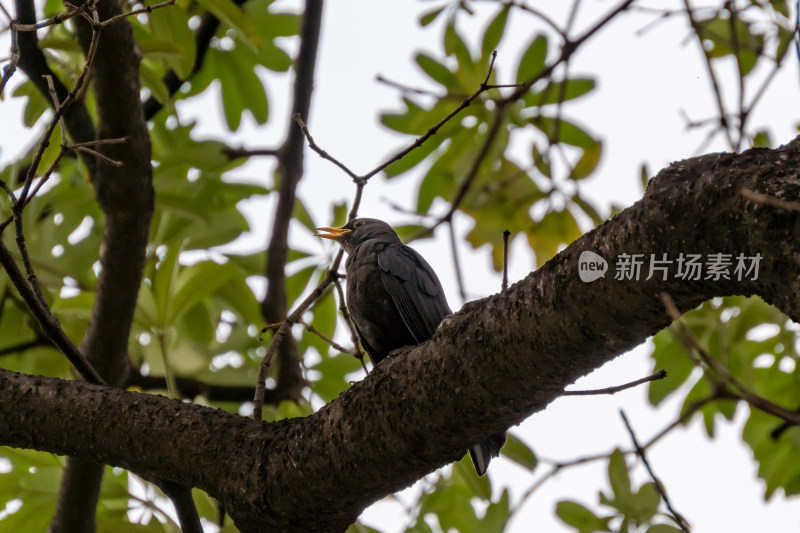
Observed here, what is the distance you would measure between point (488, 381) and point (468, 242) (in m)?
2.36

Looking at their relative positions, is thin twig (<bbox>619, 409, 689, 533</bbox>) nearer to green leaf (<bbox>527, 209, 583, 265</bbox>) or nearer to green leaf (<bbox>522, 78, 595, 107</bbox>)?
green leaf (<bbox>527, 209, 583, 265</bbox>)

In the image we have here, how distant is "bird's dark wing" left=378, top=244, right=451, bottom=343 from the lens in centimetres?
328

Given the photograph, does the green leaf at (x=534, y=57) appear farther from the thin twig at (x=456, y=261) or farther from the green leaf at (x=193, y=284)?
the green leaf at (x=193, y=284)

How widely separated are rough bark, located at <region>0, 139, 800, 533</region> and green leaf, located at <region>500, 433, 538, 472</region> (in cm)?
115

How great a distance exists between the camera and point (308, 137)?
2270 millimetres

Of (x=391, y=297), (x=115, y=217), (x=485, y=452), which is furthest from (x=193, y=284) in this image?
(x=485, y=452)

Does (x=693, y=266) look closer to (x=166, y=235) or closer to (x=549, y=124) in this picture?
(x=549, y=124)

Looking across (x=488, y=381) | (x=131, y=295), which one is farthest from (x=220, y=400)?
(x=488, y=381)

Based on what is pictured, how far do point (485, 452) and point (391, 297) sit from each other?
908mm

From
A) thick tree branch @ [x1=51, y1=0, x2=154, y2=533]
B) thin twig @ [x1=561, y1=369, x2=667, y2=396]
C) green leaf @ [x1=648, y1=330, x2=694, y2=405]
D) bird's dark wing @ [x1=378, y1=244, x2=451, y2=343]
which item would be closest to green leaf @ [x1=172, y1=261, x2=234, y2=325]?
thick tree branch @ [x1=51, y1=0, x2=154, y2=533]

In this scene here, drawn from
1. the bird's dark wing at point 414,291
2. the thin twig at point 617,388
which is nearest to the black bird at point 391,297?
the bird's dark wing at point 414,291

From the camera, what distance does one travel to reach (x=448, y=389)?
1730 mm

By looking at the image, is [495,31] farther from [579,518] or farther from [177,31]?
[579,518]

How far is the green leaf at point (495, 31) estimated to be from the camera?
3.60m
